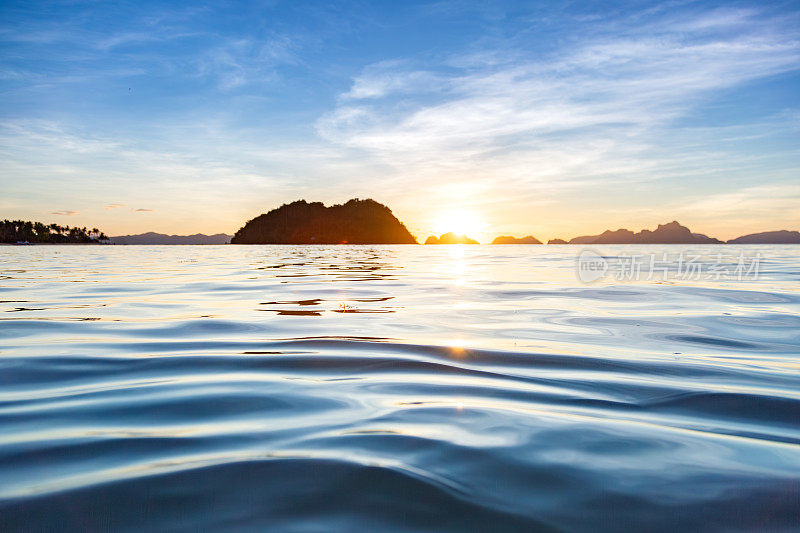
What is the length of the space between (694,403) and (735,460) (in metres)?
0.99

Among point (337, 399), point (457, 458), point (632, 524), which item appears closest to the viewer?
point (632, 524)

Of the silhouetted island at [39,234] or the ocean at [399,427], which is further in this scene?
the silhouetted island at [39,234]

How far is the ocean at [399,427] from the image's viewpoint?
177cm

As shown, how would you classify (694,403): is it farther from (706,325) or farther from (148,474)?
(706,325)

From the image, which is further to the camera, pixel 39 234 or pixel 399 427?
pixel 39 234

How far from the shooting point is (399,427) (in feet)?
8.62

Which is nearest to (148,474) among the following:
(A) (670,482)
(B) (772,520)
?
(A) (670,482)

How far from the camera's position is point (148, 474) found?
2043mm

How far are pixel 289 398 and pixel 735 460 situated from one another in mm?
2479

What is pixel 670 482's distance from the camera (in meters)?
1.99

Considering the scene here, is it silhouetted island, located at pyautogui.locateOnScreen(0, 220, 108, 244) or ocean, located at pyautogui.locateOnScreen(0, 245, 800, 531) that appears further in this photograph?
silhouetted island, located at pyautogui.locateOnScreen(0, 220, 108, 244)

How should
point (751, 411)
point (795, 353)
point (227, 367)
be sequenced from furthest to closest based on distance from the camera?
point (795, 353)
point (227, 367)
point (751, 411)

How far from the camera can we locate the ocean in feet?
5.80

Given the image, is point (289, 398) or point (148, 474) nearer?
point (148, 474)
